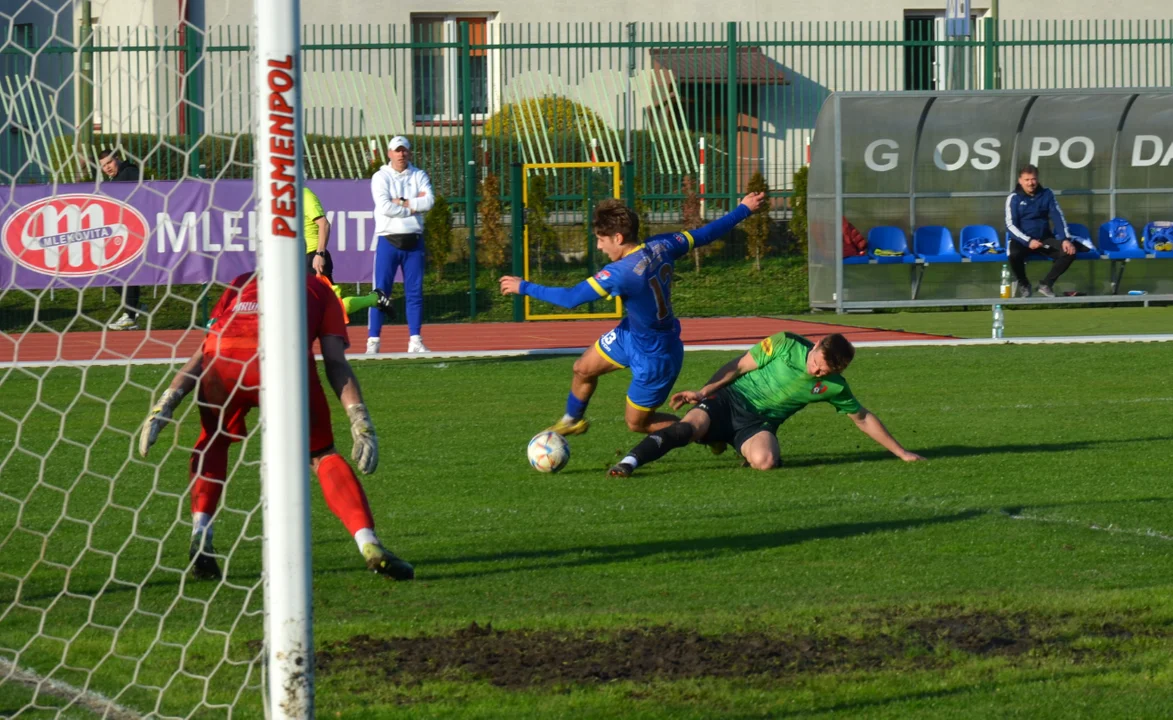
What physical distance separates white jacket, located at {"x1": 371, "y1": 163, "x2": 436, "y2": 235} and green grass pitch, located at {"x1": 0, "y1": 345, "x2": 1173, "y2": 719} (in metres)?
4.21

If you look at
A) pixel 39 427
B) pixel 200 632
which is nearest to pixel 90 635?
pixel 200 632

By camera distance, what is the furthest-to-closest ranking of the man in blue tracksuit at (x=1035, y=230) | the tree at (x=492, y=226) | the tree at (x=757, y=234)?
1. the tree at (x=757, y=234)
2. the tree at (x=492, y=226)
3. the man in blue tracksuit at (x=1035, y=230)

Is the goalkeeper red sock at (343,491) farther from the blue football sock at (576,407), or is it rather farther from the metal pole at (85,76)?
the blue football sock at (576,407)

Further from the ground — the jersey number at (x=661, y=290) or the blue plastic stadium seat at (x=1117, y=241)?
the blue plastic stadium seat at (x=1117, y=241)

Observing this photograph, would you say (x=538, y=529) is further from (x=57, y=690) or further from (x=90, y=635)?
(x=57, y=690)

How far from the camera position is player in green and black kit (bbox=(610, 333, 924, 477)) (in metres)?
8.95

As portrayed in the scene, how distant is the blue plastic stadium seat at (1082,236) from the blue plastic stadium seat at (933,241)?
153 cm

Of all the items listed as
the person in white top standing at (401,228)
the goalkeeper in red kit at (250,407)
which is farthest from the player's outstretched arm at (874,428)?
the person in white top standing at (401,228)

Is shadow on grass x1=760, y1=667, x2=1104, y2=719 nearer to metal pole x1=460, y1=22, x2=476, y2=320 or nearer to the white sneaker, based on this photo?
the white sneaker

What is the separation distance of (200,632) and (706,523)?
9.25ft

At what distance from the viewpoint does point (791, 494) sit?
329 inches

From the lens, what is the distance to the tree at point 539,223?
21.2m

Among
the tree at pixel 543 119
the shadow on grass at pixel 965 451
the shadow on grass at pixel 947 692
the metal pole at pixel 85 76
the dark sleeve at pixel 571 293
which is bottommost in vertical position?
the shadow on grass at pixel 947 692

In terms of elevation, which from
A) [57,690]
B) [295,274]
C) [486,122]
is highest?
[486,122]
